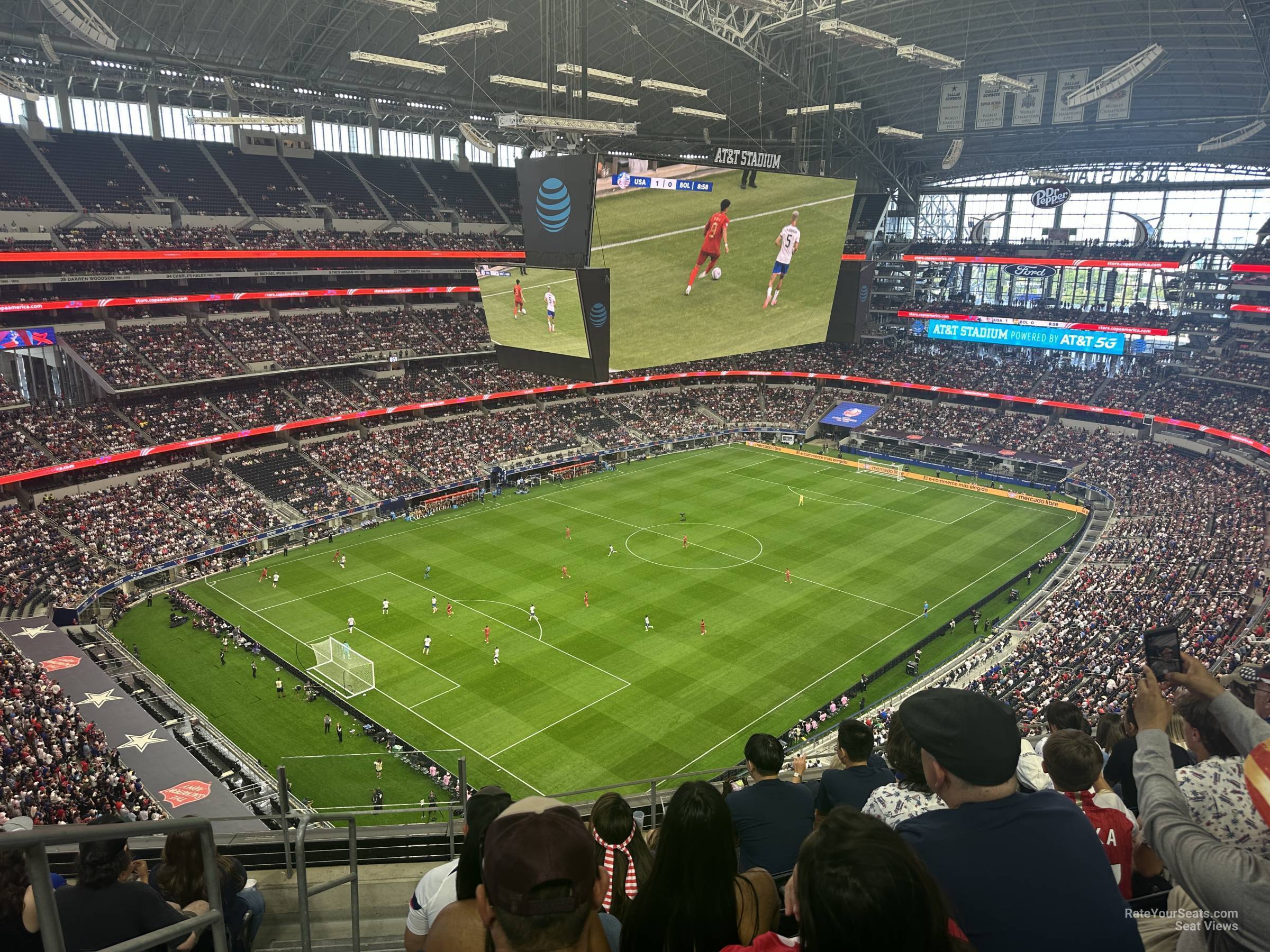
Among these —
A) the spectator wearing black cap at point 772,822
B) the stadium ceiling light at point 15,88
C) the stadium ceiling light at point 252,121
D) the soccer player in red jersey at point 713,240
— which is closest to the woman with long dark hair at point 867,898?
the spectator wearing black cap at point 772,822

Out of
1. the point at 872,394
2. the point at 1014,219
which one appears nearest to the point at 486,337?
the point at 872,394

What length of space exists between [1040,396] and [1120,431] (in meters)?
5.71

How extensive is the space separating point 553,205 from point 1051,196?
54.3 meters

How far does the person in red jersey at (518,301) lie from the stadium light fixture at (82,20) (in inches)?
963

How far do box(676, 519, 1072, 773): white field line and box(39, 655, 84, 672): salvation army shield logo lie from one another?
19.3 metres

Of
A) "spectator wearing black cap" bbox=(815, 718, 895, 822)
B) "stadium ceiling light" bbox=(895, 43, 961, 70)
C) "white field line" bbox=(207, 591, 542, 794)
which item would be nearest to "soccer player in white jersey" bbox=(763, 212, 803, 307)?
"white field line" bbox=(207, 591, 542, 794)

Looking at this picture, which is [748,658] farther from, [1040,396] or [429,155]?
[429,155]

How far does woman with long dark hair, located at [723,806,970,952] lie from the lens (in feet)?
7.93

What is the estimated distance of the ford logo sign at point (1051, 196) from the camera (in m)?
61.2

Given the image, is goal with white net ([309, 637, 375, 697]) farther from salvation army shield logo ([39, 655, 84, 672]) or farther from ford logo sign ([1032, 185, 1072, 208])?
ford logo sign ([1032, 185, 1072, 208])

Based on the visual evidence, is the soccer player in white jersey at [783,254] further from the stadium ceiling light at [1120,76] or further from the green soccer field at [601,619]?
the stadium ceiling light at [1120,76]

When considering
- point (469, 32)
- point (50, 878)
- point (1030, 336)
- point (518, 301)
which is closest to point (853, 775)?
point (50, 878)

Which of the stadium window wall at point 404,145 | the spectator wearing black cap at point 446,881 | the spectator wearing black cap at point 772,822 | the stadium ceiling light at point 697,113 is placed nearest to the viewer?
the spectator wearing black cap at point 446,881

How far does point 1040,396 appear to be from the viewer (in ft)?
205
